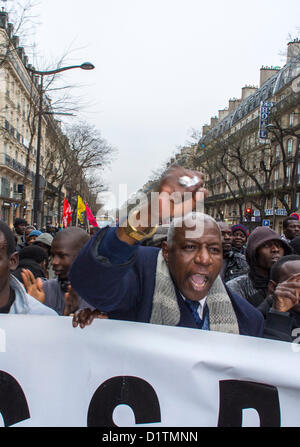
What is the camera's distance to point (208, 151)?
31828 millimetres

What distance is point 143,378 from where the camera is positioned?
184cm

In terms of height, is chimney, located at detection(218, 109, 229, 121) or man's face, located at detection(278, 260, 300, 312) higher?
chimney, located at detection(218, 109, 229, 121)

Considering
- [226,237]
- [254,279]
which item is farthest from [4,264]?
[226,237]

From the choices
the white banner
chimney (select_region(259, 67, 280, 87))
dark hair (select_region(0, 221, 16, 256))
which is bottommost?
the white banner

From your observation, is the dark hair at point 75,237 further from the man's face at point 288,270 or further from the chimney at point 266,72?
the chimney at point 266,72

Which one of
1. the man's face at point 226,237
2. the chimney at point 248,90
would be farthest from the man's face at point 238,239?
the chimney at point 248,90

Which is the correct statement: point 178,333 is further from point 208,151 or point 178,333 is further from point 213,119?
point 213,119

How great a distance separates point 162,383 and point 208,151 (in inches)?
1216

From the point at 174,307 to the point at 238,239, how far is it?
4.36 metres

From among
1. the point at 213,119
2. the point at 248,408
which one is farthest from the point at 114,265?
the point at 213,119

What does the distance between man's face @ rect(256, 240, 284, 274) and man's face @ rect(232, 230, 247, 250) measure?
8.48 ft

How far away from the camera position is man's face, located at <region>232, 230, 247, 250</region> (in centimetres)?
607

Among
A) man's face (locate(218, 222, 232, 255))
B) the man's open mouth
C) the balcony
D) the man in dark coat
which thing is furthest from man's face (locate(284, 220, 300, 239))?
the balcony

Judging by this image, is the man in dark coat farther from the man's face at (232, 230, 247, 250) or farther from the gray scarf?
the man's face at (232, 230, 247, 250)
